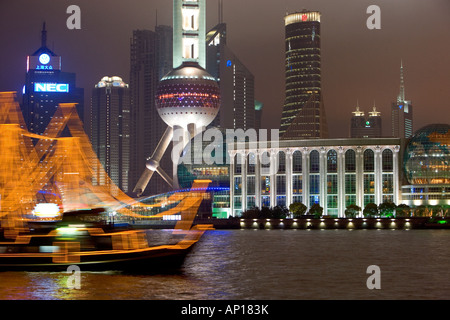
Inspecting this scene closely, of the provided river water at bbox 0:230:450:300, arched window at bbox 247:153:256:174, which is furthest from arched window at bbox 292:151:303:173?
river water at bbox 0:230:450:300

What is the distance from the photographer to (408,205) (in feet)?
568

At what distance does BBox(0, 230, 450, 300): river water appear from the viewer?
55656mm

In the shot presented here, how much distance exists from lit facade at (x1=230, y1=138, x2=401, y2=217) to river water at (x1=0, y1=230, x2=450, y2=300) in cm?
8334

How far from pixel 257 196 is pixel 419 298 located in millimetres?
131714

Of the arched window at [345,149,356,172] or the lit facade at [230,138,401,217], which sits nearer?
the lit facade at [230,138,401,217]

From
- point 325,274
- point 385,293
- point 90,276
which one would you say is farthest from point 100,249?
point 385,293

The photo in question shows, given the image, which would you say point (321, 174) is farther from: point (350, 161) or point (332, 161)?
point (350, 161)

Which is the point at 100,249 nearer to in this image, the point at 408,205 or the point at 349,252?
the point at 349,252

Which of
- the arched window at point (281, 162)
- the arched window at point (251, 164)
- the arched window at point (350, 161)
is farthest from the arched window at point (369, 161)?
the arched window at point (251, 164)

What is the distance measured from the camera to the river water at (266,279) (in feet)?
183

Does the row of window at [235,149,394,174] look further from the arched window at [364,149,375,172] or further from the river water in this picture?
the river water

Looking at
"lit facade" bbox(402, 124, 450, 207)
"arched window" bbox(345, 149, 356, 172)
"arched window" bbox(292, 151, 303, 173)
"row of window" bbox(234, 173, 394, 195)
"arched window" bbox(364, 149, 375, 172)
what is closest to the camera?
"lit facade" bbox(402, 124, 450, 207)

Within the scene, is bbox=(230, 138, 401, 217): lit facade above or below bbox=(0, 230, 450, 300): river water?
above

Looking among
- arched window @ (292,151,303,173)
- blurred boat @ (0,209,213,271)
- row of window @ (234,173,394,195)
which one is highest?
arched window @ (292,151,303,173)
